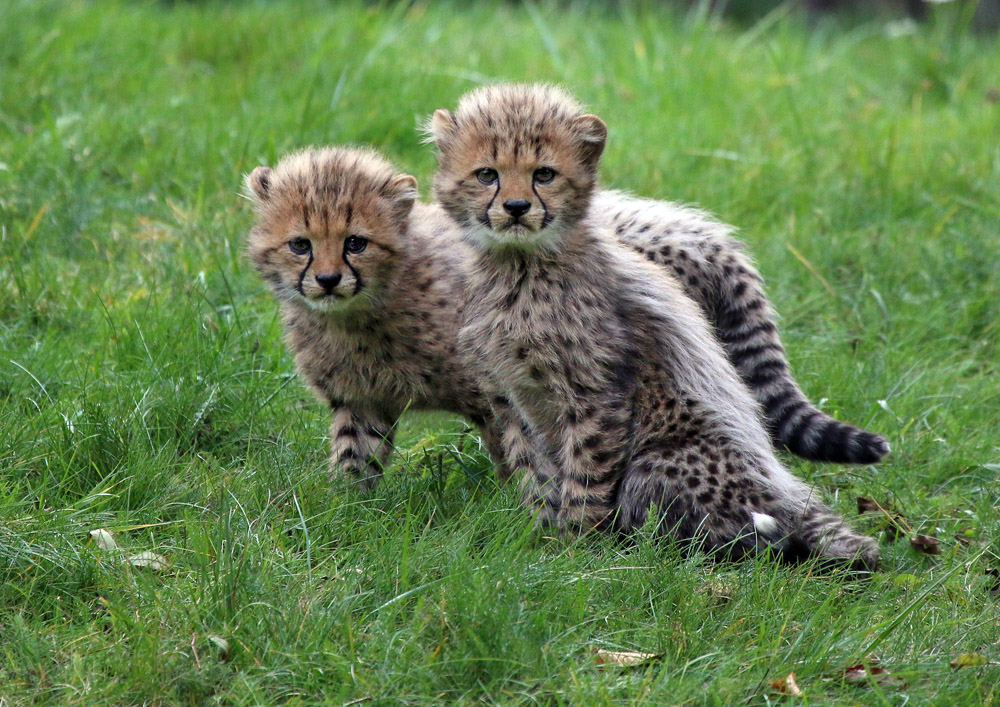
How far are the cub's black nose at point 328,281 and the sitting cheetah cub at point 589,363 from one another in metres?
0.44

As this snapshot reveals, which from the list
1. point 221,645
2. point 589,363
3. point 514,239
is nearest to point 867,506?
point 589,363

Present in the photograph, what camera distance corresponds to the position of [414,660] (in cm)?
279

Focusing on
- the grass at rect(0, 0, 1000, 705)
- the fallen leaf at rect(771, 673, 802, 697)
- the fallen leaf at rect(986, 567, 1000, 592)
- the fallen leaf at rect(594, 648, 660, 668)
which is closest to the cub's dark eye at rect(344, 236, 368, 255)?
the grass at rect(0, 0, 1000, 705)

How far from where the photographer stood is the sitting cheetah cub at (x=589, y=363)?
3510 mm

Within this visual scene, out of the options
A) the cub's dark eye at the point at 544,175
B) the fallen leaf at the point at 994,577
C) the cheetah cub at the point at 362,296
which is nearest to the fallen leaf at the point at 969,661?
the fallen leaf at the point at 994,577

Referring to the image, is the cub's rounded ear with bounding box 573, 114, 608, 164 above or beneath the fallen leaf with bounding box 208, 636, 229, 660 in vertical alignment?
above

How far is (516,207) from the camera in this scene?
11.3 feet

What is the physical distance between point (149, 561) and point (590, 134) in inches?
75.3

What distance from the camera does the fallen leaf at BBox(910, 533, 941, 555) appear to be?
12.3ft

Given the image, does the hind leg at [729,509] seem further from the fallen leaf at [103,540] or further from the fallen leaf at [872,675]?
the fallen leaf at [103,540]

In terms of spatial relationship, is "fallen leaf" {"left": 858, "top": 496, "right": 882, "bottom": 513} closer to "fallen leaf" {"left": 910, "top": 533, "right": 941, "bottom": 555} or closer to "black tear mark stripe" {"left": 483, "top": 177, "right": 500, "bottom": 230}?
"fallen leaf" {"left": 910, "top": 533, "right": 941, "bottom": 555}

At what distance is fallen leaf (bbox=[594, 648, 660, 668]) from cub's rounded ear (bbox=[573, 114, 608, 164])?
1.60 m

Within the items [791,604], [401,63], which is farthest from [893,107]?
[791,604]

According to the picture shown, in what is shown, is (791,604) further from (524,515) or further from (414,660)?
(414,660)
